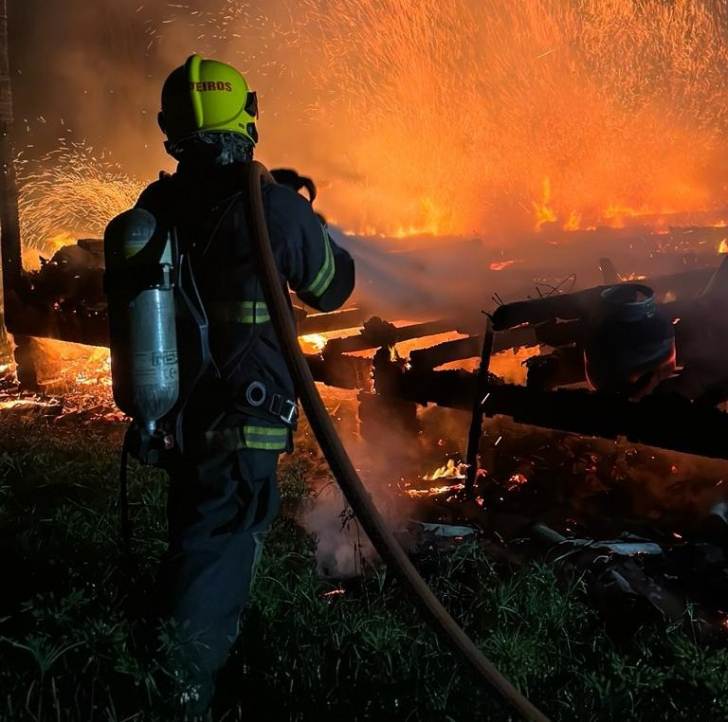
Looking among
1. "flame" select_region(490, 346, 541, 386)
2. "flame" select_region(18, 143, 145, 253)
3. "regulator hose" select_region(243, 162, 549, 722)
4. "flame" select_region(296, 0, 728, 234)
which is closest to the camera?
"regulator hose" select_region(243, 162, 549, 722)

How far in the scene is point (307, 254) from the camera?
10.3ft

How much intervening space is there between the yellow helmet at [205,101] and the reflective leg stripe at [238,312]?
775 millimetres

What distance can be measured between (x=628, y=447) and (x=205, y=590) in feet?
14.4

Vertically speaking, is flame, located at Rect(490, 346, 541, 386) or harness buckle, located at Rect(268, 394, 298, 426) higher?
harness buckle, located at Rect(268, 394, 298, 426)

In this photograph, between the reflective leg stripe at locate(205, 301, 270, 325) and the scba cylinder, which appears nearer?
the scba cylinder

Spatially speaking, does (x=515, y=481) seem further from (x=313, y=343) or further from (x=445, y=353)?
(x=313, y=343)

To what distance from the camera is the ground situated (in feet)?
9.57

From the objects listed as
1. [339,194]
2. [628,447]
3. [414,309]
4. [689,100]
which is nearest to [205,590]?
[628,447]

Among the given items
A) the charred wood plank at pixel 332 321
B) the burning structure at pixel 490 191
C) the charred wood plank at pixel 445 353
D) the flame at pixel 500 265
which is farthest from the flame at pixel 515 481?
the flame at pixel 500 265

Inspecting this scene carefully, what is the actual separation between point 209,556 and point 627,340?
3338mm

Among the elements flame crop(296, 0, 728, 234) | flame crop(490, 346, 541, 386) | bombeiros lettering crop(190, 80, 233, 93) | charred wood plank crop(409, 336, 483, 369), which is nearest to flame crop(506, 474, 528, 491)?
charred wood plank crop(409, 336, 483, 369)

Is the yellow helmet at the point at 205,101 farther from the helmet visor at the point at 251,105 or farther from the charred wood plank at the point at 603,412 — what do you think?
the charred wood plank at the point at 603,412

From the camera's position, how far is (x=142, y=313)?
295 cm

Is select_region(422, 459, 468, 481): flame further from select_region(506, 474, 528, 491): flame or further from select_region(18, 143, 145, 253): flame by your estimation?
select_region(18, 143, 145, 253): flame
